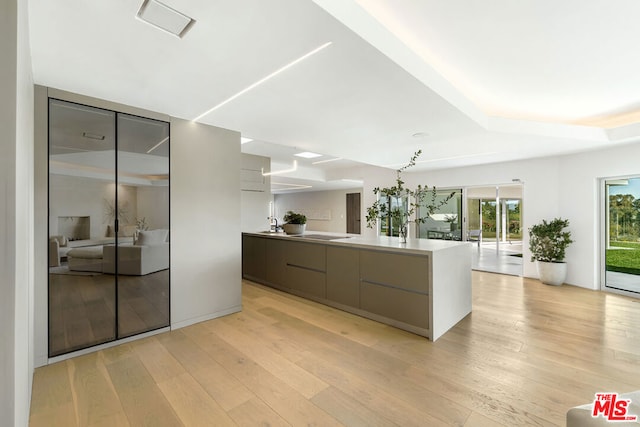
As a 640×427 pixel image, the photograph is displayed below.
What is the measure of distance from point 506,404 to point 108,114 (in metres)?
4.17

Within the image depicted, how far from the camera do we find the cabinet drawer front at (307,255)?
3.98 m

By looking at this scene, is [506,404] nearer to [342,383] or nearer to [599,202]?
[342,383]

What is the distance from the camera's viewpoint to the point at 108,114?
2.76 metres

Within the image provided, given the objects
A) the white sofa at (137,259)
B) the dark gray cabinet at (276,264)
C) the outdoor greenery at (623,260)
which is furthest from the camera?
the outdoor greenery at (623,260)

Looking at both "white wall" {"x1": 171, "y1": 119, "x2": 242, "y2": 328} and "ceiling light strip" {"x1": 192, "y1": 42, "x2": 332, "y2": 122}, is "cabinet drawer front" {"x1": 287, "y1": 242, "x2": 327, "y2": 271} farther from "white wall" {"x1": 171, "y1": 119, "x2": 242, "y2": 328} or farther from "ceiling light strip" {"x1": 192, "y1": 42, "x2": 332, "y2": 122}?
"ceiling light strip" {"x1": 192, "y1": 42, "x2": 332, "y2": 122}

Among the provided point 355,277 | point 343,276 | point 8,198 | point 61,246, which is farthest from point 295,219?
point 8,198

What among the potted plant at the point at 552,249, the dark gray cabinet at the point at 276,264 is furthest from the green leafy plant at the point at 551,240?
the dark gray cabinet at the point at 276,264

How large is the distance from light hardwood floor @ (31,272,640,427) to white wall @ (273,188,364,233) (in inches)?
327

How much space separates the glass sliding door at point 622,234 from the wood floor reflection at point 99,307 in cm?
706

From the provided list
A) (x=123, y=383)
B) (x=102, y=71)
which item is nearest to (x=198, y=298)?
(x=123, y=383)

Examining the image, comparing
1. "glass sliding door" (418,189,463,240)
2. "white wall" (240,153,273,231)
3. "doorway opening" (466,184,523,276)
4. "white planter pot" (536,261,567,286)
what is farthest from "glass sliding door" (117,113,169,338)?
"doorway opening" (466,184,523,276)

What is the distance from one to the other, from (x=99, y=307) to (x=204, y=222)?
1294 millimetres

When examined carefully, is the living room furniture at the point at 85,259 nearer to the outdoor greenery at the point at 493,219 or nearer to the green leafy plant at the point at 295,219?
the green leafy plant at the point at 295,219

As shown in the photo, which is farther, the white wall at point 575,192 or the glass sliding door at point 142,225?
the white wall at point 575,192
